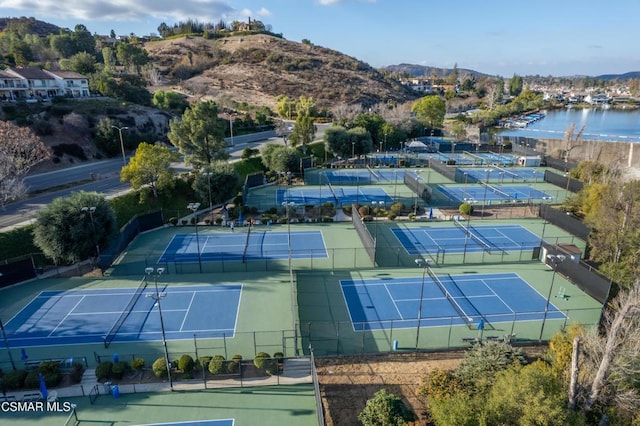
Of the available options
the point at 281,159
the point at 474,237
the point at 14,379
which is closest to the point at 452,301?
the point at 474,237

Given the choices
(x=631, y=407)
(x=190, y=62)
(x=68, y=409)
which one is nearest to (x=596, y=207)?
(x=631, y=407)

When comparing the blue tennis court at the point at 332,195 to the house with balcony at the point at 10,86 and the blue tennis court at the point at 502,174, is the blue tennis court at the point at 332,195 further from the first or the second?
the house with balcony at the point at 10,86

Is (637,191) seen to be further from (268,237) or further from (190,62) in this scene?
(190,62)

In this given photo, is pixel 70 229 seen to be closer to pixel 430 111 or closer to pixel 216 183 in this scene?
pixel 216 183

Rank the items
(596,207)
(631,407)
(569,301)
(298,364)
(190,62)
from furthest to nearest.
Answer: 1. (190,62)
2. (596,207)
3. (569,301)
4. (298,364)
5. (631,407)

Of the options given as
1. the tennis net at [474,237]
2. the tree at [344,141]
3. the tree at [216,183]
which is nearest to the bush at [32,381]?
the tree at [216,183]

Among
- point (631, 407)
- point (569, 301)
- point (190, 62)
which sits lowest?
point (569, 301)
